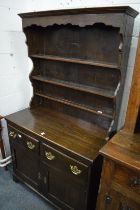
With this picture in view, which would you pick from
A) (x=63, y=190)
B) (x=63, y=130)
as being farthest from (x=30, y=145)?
(x=63, y=190)

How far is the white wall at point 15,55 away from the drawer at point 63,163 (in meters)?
0.61

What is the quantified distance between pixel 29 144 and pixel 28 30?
1095 mm

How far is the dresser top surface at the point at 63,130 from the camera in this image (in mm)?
1342

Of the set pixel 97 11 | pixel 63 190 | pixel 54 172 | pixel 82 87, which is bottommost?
pixel 63 190

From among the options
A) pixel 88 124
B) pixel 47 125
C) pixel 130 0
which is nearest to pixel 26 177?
pixel 47 125

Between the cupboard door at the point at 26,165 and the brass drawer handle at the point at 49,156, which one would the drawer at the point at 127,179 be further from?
the cupboard door at the point at 26,165

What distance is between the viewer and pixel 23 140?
1.69 meters

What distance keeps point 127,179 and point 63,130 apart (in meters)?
0.71

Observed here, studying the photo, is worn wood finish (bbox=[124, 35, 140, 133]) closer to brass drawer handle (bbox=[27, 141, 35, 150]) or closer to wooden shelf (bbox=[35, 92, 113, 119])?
wooden shelf (bbox=[35, 92, 113, 119])

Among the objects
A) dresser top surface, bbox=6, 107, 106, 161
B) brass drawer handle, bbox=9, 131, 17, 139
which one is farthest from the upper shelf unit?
brass drawer handle, bbox=9, 131, 17, 139

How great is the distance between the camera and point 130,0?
133 centimetres

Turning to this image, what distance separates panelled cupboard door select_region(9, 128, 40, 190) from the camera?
1.65 meters

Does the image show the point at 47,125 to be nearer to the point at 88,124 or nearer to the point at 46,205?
the point at 88,124

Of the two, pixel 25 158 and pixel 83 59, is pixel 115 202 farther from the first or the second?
pixel 83 59
